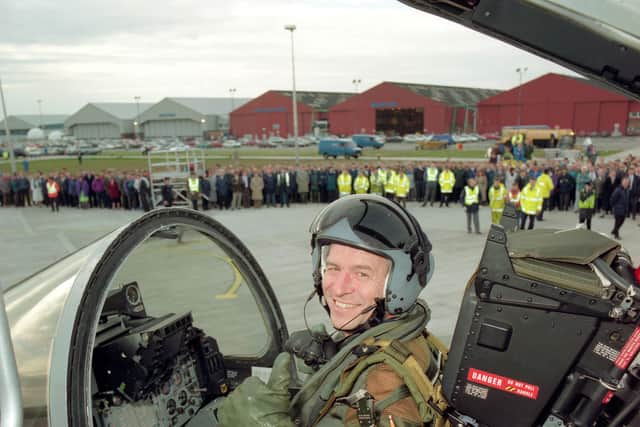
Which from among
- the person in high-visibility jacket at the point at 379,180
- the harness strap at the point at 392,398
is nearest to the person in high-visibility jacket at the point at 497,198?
the person in high-visibility jacket at the point at 379,180

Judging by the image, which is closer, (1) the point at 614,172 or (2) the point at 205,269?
(2) the point at 205,269

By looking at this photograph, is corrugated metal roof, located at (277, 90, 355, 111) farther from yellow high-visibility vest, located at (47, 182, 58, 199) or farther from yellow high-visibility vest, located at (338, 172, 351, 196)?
yellow high-visibility vest, located at (47, 182, 58, 199)

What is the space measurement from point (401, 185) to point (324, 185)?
12.0 feet

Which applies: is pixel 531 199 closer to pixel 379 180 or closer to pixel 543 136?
pixel 379 180

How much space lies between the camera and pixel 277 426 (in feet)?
5.50

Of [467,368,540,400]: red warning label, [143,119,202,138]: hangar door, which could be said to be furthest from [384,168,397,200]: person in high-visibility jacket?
[143,119,202,138]: hangar door

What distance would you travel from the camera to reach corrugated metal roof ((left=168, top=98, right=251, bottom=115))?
80.2 m

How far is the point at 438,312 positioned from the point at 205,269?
488cm

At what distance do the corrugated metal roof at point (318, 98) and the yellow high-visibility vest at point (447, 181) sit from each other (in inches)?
2023

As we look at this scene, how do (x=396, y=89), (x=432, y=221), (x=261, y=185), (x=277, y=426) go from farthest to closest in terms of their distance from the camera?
(x=396, y=89) → (x=261, y=185) → (x=432, y=221) → (x=277, y=426)

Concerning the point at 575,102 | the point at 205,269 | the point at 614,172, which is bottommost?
the point at 205,269

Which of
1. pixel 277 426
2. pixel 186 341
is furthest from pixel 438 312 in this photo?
pixel 277 426

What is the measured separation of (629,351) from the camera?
1.65m

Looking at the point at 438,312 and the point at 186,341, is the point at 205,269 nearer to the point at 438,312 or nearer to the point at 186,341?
the point at 438,312
